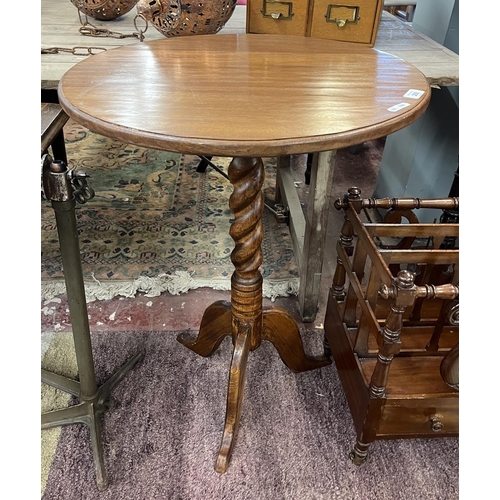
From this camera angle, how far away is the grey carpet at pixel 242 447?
1.11m

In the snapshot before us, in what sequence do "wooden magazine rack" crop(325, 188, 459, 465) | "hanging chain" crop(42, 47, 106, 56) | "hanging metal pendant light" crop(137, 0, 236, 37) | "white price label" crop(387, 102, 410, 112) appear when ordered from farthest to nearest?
"hanging chain" crop(42, 47, 106, 56)
"hanging metal pendant light" crop(137, 0, 236, 37)
"wooden magazine rack" crop(325, 188, 459, 465)
"white price label" crop(387, 102, 410, 112)

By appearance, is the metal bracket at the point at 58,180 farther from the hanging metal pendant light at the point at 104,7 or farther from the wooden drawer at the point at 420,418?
the hanging metal pendant light at the point at 104,7

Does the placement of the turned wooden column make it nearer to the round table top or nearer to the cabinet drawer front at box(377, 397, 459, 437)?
the round table top

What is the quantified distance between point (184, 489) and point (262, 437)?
23cm

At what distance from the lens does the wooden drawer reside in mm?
1027

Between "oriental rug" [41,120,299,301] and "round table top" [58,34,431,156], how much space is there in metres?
0.86

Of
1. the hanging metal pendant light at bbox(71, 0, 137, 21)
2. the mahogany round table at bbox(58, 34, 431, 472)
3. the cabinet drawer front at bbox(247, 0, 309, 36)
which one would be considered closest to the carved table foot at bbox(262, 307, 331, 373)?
the mahogany round table at bbox(58, 34, 431, 472)

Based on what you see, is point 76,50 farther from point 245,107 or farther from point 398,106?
point 398,106

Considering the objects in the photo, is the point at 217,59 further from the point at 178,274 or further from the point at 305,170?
the point at 305,170

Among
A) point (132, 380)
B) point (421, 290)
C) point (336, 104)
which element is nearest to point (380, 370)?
point (421, 290)

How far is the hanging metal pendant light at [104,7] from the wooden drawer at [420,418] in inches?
58.0

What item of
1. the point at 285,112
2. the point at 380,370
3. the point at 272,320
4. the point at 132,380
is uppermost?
the point at 285,112

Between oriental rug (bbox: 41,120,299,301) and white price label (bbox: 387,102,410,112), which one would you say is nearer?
white price label (bbox: 387,102,410,112)

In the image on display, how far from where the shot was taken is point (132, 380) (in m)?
1.38
